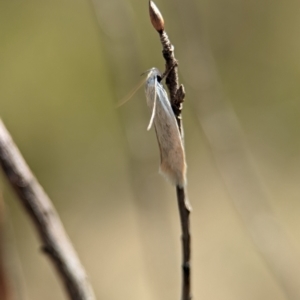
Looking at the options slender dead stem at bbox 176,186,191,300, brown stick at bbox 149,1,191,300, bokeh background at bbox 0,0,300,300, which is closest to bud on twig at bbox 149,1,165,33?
brown stick at bbox 149,1,191,300

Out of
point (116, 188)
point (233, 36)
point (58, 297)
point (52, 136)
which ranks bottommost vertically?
point (58, 297)

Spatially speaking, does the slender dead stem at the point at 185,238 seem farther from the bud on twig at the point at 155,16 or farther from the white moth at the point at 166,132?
the bud on twig at the point at 155,16

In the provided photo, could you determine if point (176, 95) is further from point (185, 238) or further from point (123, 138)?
point (123, 138)

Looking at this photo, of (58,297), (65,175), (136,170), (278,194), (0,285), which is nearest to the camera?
(0,285)

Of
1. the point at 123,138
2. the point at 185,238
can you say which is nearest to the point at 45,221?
the point at 185,238

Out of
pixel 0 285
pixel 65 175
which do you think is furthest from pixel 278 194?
pixel 0 285

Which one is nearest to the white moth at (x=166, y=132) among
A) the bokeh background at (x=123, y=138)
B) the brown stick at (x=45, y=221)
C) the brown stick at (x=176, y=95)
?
the brown stick at (x=176, y=95)

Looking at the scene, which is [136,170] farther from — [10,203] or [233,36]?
[233,36]
